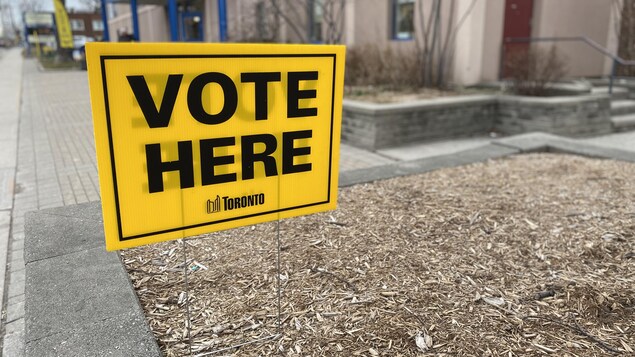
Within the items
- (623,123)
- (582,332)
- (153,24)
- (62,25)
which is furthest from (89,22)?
(582,332)

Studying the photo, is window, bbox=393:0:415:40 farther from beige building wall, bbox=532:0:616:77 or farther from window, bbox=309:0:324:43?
window, bbox=309:0:324:43

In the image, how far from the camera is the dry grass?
254cm

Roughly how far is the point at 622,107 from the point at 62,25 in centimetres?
3213

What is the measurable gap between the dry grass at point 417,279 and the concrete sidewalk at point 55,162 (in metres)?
0.82

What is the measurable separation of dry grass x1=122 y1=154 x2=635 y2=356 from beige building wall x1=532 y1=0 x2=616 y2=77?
876 cm

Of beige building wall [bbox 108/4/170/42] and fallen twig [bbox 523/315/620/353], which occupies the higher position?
beige building wall [bbox 108/4/170/42]

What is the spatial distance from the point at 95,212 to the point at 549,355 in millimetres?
3350

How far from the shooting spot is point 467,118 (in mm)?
8773

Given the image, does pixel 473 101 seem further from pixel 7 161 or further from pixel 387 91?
pixel 7 161

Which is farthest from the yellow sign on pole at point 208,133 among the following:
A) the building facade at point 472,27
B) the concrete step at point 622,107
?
the concrete step at point 622,107

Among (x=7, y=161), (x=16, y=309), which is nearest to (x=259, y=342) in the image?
(x=16, y=309)

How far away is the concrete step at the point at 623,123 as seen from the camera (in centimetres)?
943

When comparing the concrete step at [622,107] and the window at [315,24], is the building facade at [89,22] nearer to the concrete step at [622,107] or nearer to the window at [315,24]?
the window at [315,24]

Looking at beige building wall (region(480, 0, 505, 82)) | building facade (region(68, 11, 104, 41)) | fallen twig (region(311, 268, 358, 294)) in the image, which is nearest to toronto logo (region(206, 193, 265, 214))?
fallen twig (region(311, 268, 358, 294))
